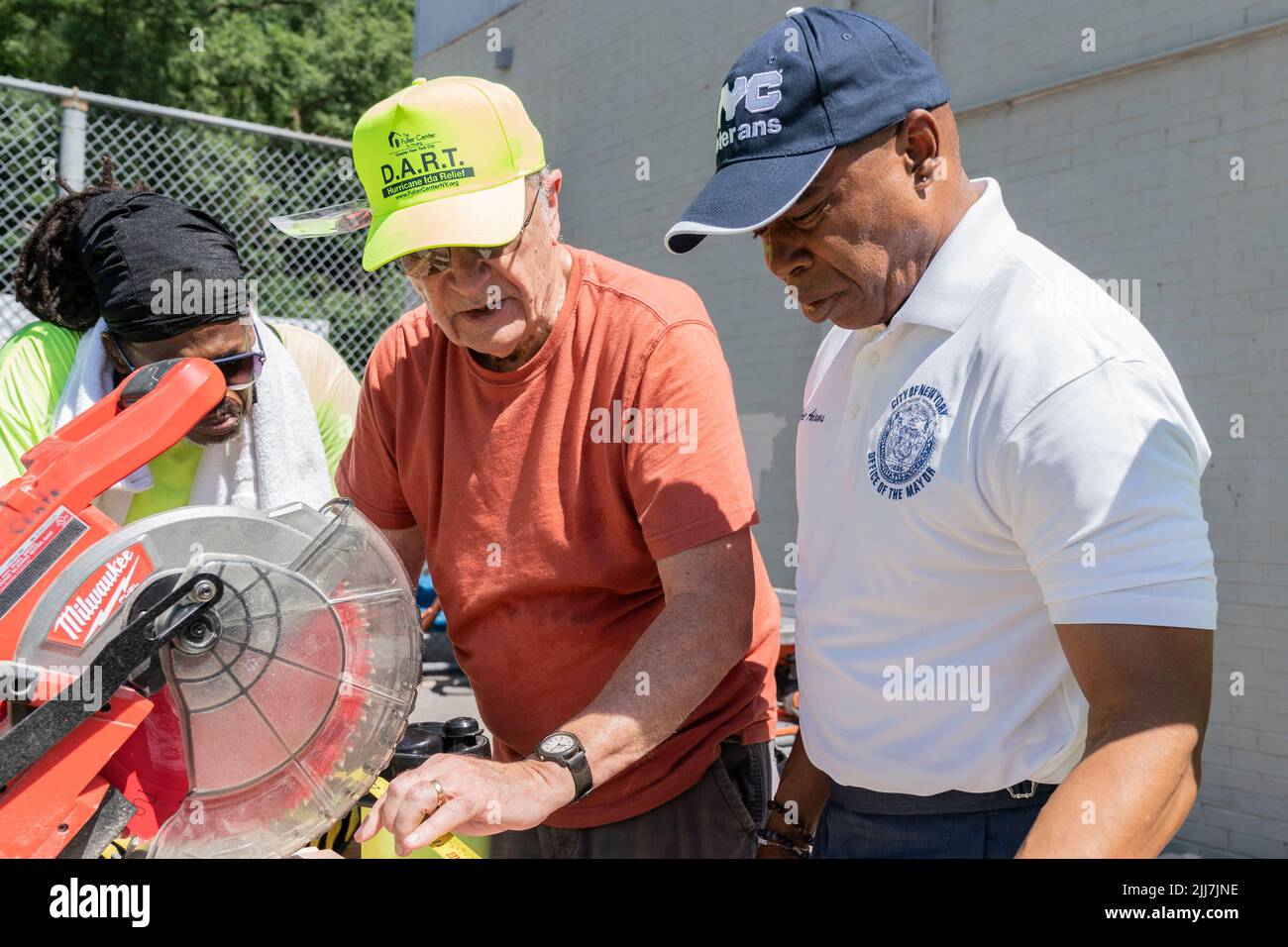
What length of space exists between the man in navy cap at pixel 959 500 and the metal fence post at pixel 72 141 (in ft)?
14.8

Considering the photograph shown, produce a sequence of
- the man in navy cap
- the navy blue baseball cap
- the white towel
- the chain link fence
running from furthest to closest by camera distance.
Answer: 1. the chain link fence
2. the white towel
3. the navy blue baseball cap
4. the man in navy cap

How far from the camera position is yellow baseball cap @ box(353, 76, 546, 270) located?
175 cm

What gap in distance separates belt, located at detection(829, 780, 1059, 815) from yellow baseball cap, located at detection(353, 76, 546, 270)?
3.16 feet

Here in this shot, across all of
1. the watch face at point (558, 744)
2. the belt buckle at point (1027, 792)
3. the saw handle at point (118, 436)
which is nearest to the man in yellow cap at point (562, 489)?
the watch face at point (558, 744)

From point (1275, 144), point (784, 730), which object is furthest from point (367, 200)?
point (1275, 144)

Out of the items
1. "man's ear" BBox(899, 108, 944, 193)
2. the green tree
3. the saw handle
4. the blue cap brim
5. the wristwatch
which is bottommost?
the wristwatch

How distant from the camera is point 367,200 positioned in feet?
6.11

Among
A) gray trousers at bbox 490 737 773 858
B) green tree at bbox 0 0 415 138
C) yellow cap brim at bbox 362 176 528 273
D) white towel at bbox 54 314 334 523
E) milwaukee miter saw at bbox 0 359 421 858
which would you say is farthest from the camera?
green tree at bbox 0 0 415 138

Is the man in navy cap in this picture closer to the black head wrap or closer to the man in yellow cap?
the man in yellow cap

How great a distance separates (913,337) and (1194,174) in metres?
3.82

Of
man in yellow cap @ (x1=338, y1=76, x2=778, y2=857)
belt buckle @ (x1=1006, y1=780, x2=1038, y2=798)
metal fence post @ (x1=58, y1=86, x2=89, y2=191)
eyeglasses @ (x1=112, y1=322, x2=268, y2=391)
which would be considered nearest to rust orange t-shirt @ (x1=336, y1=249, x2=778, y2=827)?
man in yellow cap @ (x1=338, y1=76, x2=778, y2=857)

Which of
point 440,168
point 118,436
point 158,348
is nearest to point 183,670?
point 118,436

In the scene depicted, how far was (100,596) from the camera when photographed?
4.75ft

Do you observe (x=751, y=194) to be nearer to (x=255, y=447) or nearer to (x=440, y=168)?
(x=440, y=168)
